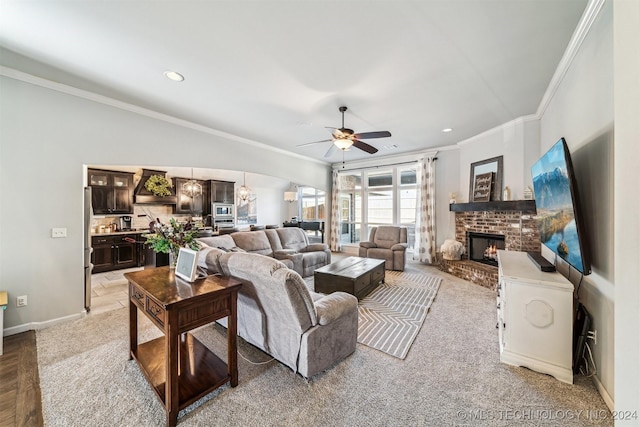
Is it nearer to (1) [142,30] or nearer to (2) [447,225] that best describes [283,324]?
(1) [142,30]

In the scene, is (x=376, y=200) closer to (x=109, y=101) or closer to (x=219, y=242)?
(x=219, y=242)

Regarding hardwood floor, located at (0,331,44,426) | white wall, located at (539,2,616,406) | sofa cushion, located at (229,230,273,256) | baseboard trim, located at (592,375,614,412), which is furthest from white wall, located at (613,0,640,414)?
Result: sofa cushion, located at (229,230,273,256)

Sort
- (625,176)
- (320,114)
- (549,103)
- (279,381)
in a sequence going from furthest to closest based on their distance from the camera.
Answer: (320,114) < (549,103) < (279,381) < (625,176)

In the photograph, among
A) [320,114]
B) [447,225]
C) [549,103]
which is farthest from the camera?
[447,225]

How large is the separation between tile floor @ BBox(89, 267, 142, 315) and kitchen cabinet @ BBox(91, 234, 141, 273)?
0.24 m

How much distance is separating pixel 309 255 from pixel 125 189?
4.85m

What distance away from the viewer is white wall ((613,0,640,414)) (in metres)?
0.70

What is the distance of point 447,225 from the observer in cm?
552

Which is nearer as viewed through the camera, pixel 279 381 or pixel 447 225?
pixel 279 381

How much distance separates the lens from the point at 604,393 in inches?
65.3

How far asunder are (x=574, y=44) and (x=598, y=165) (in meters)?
1.16

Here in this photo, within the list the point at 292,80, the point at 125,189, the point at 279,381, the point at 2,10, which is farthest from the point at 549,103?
the point at 125,189

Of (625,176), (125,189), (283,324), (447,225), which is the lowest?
(283,324)

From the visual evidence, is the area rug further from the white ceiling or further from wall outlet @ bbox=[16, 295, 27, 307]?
wall outlet @ bbox=[16, 295, 27, 307]
